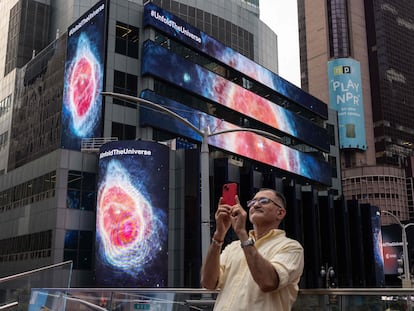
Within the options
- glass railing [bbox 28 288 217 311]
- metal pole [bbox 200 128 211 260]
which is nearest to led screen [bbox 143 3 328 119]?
metal pole [bbox 200 128 211 260]

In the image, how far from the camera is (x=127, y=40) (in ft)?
161

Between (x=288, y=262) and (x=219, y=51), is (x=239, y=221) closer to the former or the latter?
(x=288, y=262)

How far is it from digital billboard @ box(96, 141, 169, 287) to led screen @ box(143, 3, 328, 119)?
15.3 m

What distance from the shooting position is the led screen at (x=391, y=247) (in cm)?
8875

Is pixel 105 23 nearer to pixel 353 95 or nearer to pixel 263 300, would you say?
pixel 263 300

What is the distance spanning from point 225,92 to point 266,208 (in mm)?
51675

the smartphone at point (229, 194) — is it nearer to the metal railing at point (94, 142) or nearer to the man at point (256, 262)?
the man at point (256, 262)

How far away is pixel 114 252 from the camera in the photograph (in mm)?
37406

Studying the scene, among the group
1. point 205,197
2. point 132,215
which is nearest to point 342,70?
point 132,215

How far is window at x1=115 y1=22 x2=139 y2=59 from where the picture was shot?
4828 centimetres

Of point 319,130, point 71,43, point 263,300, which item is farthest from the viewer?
point 319,130

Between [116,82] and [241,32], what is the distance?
29403mm

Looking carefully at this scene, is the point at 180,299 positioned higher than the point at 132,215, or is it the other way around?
the point at 132,215

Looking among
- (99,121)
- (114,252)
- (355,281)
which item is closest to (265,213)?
(114,252)
